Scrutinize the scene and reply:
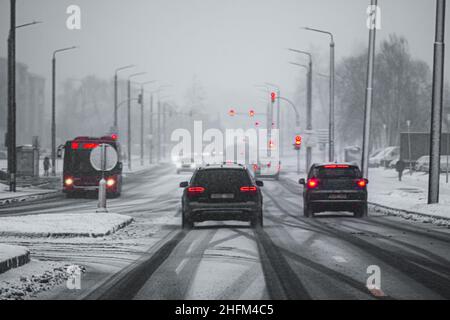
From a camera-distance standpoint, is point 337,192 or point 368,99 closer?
point 337,192

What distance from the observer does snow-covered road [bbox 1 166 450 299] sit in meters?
10.8

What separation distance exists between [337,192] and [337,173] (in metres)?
Answer: 0.70

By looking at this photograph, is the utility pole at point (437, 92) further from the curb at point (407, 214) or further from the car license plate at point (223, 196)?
the car license plate at point (223, 196)

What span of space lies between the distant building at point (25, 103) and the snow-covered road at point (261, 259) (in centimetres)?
11702

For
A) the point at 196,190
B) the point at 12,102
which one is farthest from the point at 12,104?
the point at 196,190

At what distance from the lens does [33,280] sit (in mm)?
11570

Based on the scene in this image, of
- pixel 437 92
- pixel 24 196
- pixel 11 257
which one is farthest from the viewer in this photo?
pixel 24 196

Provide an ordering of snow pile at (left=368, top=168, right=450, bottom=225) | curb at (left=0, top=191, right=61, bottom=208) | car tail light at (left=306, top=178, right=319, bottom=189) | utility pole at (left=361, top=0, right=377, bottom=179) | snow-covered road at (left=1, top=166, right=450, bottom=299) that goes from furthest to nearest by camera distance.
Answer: utility pole at (left=361, top=0, right=377, bottom=179)
curb at (left=0, top=191, right=61, bottom=208)
car tail light at (left=306, top=178, right=319, bottom=189)
snow pile at (left=368, top=168, right=450, bottom=225)
snow-covered road at (left=1, top=166, right=450, bottom=299)

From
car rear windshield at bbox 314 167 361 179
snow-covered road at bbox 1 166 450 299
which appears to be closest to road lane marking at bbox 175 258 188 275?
snow-covered road at bbox 1 166 450 299

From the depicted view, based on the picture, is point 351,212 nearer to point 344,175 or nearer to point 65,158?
point 344,175

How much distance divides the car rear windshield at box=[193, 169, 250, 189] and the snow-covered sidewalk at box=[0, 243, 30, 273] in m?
7.94

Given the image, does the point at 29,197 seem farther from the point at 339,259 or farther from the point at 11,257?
the point at 11,257

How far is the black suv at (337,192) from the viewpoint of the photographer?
1023 inches

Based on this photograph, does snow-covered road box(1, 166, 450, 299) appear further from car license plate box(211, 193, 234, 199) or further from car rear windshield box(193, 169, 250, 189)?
car rear windshield box(193, 169, 250, 189)
